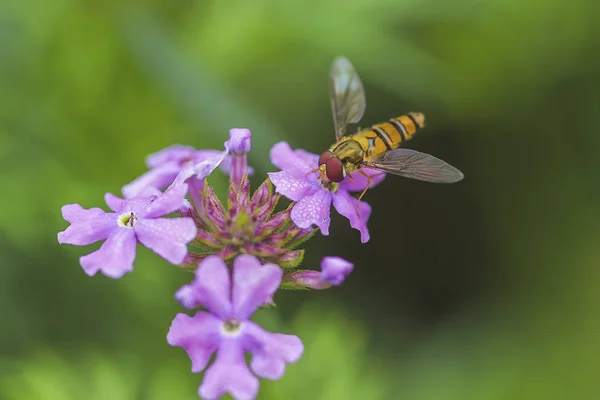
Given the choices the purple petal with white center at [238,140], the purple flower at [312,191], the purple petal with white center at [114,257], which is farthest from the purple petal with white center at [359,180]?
the purple petal with white center at [114,257]

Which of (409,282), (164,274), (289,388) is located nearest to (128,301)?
(164,274)

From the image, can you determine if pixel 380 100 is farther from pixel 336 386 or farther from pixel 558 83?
pixel 336 386

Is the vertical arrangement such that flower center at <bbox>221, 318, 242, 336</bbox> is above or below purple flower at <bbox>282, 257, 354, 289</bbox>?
below

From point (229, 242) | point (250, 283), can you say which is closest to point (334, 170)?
point (229, 242)

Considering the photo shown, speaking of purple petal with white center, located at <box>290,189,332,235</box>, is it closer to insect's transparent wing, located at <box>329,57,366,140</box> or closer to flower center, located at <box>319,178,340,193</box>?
flower center, located at <box>319,178,340,193</box>

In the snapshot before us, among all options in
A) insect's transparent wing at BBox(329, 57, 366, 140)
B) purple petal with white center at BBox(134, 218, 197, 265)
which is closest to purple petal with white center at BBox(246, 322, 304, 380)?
purple petal with white center at BBox(134, 218, 197, 265)

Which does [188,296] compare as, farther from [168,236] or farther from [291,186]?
[291,186]
